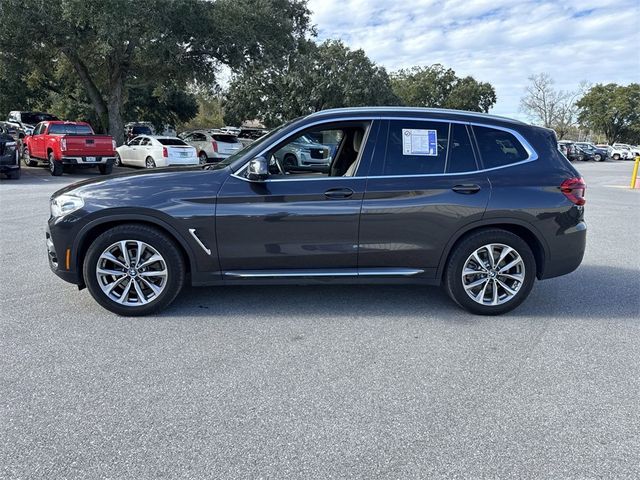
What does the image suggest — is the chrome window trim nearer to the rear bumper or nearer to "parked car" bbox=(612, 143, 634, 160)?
the rear bumper

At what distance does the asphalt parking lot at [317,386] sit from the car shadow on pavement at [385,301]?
3cm

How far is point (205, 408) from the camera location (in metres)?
2.99

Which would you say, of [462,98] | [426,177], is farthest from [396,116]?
[462,98]

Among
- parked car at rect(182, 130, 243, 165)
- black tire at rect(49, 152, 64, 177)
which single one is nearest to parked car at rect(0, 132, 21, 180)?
black tire at rect(49, 152, 64, 177)

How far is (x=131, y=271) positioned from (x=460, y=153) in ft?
10.1

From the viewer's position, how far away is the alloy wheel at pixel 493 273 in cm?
446

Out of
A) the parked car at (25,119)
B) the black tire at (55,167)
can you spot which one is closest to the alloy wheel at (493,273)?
the black tire at (55,167)

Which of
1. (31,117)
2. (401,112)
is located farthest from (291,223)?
(31,117)

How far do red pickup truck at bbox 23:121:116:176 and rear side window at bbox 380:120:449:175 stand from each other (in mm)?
14721

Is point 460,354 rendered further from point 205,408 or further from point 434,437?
point 205,408

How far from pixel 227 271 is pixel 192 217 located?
560 mm

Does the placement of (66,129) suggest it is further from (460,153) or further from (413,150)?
(460,153)

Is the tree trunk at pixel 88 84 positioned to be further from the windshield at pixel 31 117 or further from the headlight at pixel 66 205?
the headlight at pixel 66 205

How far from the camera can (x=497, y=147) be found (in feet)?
14.7
